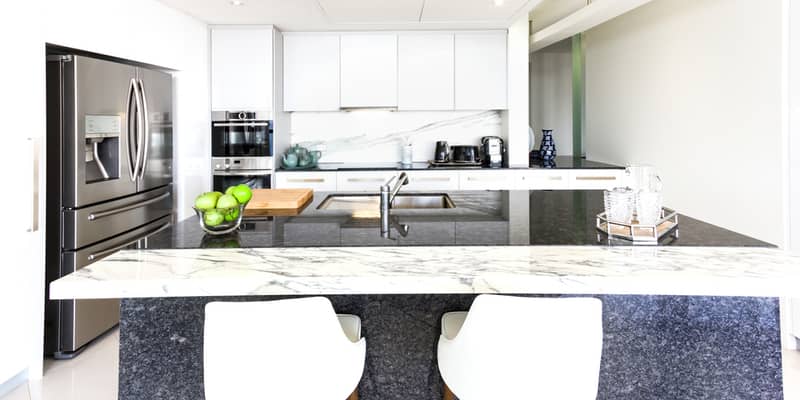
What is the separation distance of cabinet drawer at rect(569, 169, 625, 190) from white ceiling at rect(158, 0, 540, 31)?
58.2 inches

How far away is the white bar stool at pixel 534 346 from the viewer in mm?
1329

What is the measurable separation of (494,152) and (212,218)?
362 centimetres

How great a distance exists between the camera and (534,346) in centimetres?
134

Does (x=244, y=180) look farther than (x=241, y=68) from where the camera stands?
Yes

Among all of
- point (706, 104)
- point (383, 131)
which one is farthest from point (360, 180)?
point (706, 104)

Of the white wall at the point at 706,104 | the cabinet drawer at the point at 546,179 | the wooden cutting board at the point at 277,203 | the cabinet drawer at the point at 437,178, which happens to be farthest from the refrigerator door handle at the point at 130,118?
the white wall at the point at 706,104

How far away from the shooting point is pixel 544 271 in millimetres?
1436

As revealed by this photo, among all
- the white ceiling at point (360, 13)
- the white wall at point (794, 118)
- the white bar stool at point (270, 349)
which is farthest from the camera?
the white ceiling at point (360, 13)

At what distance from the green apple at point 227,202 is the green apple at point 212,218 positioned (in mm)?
29

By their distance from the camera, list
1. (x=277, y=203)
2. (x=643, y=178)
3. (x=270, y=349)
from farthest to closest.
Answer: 1. (x=277, y=203)
2. (x=643, y=178)
3. (x=270, y=349)

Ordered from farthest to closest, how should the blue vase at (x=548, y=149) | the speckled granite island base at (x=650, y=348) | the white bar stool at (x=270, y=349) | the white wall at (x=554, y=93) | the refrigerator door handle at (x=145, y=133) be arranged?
the white wall at (x=554, y=93), the blue vase at (x=548, y=149), the refrigerator door handle at (x=145, y=133), the speckled granite island base at (x=650, y=348), the white bar stool at (x=270, y=349)

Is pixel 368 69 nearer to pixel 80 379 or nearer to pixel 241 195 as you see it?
pixel 241 195

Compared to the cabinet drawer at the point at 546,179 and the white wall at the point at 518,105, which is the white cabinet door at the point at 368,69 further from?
the cabinet drawer at the point at 546,179

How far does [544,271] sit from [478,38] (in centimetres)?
393
